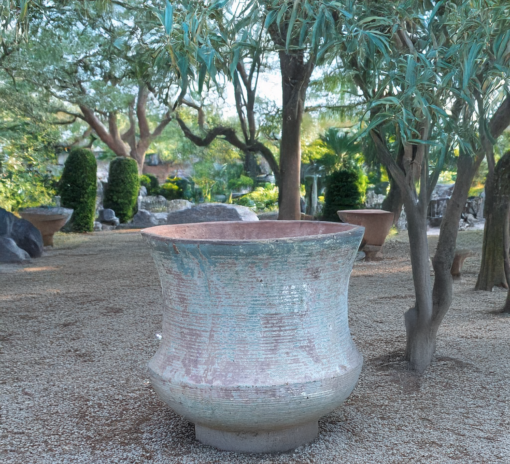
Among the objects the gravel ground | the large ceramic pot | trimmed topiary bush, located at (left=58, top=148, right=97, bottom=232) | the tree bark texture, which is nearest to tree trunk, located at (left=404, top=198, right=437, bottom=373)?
the gravel ground

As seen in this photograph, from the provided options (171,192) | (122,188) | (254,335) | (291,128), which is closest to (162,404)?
(254,335)

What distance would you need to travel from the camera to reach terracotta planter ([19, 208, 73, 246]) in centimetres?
1102

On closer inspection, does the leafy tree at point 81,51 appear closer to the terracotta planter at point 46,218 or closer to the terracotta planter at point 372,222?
the terracotta planter at point 46,218

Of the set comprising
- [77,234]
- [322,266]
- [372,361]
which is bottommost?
[77,234]

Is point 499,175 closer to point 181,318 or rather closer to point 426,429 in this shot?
point 426,429

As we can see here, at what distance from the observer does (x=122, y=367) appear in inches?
151

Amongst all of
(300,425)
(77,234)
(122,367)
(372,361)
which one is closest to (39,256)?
(77,234)

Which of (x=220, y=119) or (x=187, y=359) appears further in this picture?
(x=220, y=119)

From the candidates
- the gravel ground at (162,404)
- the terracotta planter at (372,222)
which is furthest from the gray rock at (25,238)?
the terracotta planter at (372,222)

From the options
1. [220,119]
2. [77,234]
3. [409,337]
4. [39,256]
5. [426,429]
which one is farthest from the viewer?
[220,119]

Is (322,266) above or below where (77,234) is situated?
above

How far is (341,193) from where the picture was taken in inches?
480

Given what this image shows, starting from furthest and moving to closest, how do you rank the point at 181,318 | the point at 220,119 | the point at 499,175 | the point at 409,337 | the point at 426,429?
the point at 220,119
the point at 499,175
the point at 409,337
the point at 426,429
the point at 181,318

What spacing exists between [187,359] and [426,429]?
4.12 ft
